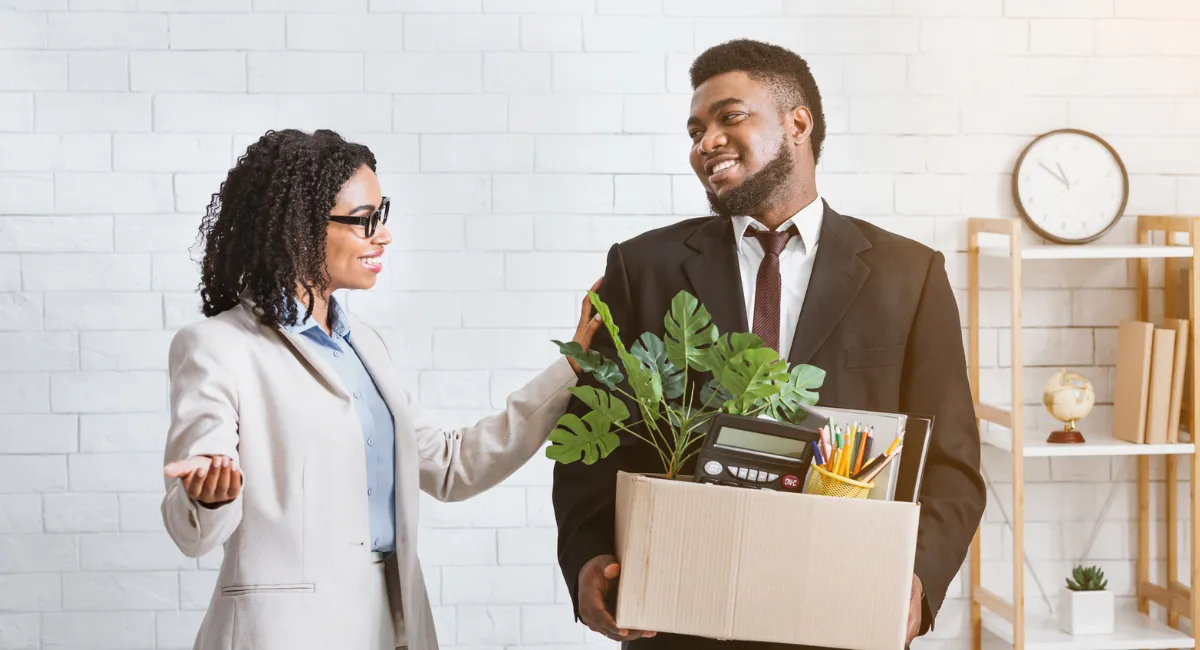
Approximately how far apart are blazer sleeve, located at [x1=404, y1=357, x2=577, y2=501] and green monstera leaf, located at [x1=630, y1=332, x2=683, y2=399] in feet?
1.85

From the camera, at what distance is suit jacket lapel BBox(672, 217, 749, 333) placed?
1.63 meters

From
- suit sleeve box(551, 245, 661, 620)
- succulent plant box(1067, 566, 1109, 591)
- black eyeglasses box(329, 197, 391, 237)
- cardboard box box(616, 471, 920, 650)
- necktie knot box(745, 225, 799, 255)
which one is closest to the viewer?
cardboard box box(616, 471, 920, 650)

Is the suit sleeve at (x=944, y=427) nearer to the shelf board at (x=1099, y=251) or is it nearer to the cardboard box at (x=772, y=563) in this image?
the cardboard box at (x=772, y=563)

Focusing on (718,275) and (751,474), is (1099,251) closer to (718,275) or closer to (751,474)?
(718,275)

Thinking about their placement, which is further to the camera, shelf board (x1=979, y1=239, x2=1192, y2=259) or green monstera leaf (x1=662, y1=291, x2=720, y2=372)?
shelf board (x1=979, y1=239, x2=1192, y2=259)

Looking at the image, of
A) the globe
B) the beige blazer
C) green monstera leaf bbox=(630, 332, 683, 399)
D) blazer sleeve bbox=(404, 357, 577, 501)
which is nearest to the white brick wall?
the globe

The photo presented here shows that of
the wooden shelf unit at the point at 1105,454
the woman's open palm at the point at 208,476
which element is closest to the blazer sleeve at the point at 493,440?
the woman's open palm at the point at 208,476

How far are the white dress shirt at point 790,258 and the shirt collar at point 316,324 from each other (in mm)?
695

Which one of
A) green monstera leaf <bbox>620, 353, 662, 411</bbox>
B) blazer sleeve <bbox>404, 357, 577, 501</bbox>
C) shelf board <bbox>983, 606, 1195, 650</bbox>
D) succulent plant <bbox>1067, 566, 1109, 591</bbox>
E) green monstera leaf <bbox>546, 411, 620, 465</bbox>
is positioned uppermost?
green monstera leaf <bbox>620, 353, 662, 411</bbox>

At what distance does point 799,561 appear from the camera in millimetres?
1233

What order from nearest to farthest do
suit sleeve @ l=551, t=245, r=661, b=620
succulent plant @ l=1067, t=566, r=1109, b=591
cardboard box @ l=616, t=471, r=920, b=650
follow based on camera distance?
cardboard box @ l=616, t=471, r=920, b=650 < suit sleeve @ l=551, t=245, r=661, b=620 < succulent plant @ l=1067, t=566, r=1109, b=591

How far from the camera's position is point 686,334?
4.34ft

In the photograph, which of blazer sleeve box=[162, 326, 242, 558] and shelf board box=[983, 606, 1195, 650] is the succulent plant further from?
blazer sleeve box=[162, 326, 242, 558]

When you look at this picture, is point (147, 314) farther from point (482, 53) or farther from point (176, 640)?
point (482, 53)
